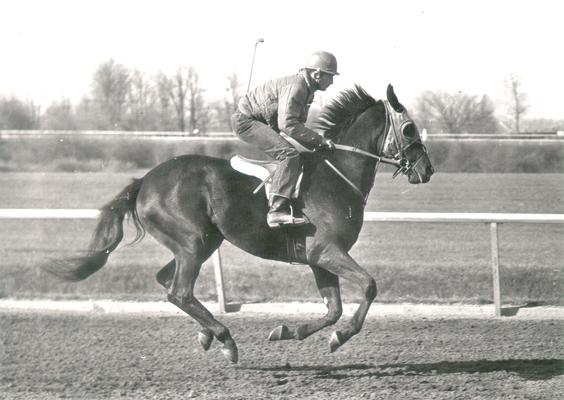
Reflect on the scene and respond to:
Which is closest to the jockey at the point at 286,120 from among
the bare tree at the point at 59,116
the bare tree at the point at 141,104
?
the bare tree at the point at 141,104

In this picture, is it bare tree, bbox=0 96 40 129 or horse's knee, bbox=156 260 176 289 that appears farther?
bare tree, bbox=0 96 40 129

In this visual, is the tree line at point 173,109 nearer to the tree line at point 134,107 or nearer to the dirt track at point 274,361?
the tree line at point 134,107

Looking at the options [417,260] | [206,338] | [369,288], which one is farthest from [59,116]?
[369,288]

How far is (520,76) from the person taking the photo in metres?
7.15

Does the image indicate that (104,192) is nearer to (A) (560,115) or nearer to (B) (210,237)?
(B) (210,237)

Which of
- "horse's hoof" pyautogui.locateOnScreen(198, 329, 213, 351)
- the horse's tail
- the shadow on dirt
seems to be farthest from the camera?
the horse's tail

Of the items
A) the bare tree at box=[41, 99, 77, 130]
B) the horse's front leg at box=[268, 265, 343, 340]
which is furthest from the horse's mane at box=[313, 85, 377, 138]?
the bare tree at box=[41, 99, 77, 130]

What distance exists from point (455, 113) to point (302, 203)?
2.85 metres

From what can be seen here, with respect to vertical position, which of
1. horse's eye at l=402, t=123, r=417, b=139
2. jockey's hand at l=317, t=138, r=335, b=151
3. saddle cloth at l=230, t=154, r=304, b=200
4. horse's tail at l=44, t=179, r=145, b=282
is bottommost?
horse's tail at l=44, t=179, r=145, b=282

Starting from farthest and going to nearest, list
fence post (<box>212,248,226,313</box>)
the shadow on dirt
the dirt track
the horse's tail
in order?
1. fence post (<box>212,248,226,313</box>)
2. the horse's tail
3. the shadow on dirt
4. the dirt track

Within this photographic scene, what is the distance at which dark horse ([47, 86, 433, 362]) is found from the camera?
194 inches

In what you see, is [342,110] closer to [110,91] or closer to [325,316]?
[325,316]

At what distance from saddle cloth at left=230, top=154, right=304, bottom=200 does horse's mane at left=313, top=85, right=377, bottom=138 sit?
0.46m

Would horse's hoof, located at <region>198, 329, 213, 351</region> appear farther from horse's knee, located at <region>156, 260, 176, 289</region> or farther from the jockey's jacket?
the jockey's jacket
